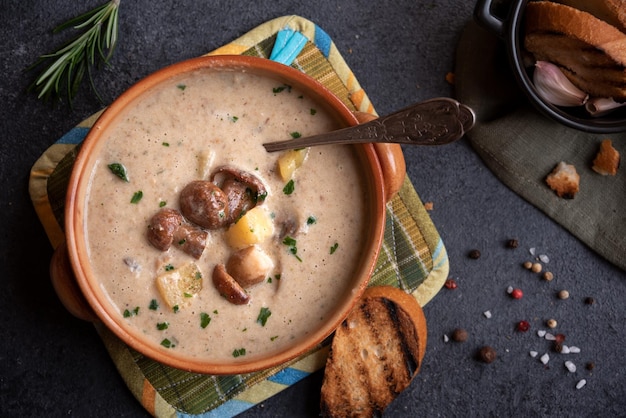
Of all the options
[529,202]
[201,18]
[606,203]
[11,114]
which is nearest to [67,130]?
[11,114]

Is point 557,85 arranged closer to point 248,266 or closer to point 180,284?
point 248,266

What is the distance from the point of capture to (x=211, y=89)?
2047mm

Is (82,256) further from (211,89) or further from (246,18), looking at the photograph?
(246,18)

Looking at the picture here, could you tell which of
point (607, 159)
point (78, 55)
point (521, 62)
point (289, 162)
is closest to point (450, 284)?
point (607, 159)

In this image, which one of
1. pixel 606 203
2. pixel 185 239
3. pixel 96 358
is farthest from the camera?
pixel 606 203

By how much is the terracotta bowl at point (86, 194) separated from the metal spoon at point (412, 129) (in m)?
0.07

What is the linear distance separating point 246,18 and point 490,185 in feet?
3.91

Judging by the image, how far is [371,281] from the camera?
250cm

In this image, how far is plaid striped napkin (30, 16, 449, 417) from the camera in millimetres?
2398

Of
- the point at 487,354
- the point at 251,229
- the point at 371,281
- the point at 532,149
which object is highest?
the point at 251,229

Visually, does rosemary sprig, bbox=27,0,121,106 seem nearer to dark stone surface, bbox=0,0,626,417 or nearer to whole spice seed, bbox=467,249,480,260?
dark stone surface, bbox=0,0,626,417

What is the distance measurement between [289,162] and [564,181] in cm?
126

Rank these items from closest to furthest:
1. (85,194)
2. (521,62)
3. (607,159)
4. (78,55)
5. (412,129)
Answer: (412,129) → (85,194) → (521,62) → (78,55) → (607,159)

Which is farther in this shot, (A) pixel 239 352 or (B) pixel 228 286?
(A) pixel 239 352
